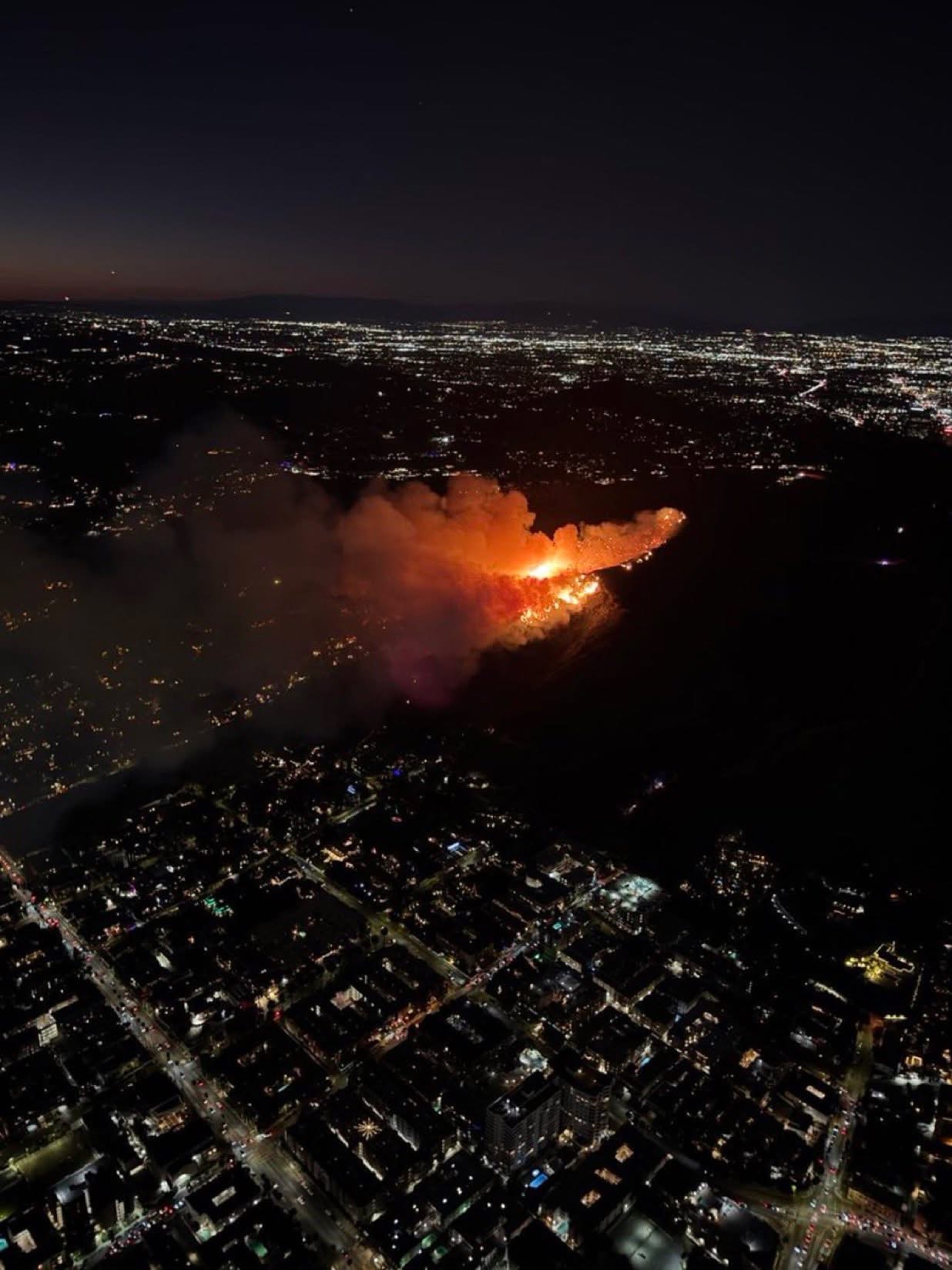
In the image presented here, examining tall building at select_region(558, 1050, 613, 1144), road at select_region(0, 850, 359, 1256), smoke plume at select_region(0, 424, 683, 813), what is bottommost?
road at select_region(0, 850, 359, 1256)

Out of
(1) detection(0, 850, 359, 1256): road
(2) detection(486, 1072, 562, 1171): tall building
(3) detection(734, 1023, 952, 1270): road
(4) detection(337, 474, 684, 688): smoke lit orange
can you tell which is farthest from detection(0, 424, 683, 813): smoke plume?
(3) detection(734, 1023, 952, 1270): road

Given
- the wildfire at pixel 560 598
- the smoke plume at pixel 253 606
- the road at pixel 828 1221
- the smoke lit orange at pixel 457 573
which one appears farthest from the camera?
the wildfire at pixel 560 598

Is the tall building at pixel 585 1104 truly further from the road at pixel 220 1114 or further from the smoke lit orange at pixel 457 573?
the smoke lit orange at pixel 457 573

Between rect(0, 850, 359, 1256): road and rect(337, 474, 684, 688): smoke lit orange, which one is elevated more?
rect(337, 474, 684, 688): smoke lit orange

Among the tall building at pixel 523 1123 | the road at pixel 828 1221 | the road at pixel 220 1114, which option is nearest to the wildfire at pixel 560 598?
the road at pixel 220 1114

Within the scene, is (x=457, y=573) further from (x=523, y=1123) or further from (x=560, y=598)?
(x=523, y=1123)

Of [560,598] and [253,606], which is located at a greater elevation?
[560,598]

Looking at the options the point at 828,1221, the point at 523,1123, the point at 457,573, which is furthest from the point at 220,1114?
the point at 457,573

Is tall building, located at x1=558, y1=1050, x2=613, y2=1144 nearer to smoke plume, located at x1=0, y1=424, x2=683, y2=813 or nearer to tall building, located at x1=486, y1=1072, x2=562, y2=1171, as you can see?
tall building, located at x1=486, y1=1072, x2=562, y2=1171

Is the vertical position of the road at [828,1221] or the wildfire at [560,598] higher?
the wildfire at [560,598]

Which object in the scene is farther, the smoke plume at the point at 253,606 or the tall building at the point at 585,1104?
the smoke plume at the point at 253,606
